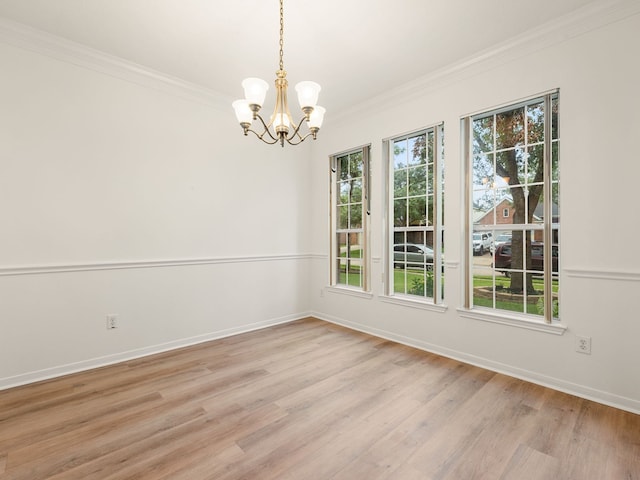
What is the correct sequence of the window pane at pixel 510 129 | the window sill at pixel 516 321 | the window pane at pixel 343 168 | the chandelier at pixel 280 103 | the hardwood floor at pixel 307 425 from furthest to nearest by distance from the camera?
the window pane at pixel 343 168 < the window pane at pixel 510 129 < the window sill at pixel 516 321 < the chandelier at pixel 280 103 < the hardwood floor at pixel 307 425

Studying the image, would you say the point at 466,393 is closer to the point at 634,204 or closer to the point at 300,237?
the point at 634,204

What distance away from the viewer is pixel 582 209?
2.39m

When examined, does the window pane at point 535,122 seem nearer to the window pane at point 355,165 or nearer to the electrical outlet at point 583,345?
the electrical outlet at point 583,345

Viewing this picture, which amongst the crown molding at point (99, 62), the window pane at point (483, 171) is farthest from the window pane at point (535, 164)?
the crown molding at point (99, 62)

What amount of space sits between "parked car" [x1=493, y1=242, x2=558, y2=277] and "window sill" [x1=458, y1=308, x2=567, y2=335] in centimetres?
40

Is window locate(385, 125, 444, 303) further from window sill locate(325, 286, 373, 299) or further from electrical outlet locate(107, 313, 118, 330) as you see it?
electrical outlet locate(107, 313, 118, 330)

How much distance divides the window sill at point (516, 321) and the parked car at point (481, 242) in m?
0.58

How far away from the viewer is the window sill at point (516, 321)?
251 cm

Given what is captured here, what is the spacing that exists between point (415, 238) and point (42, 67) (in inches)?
153

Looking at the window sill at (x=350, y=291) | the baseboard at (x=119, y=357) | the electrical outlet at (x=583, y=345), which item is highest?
the window sill at (x=350, y=291)

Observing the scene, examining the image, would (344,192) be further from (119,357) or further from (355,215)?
(119,357)

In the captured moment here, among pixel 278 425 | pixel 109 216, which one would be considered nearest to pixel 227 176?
pixel 109 216

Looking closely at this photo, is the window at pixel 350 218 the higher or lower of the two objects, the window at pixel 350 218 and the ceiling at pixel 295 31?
the lower

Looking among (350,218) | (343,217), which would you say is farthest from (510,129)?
(343,217)
